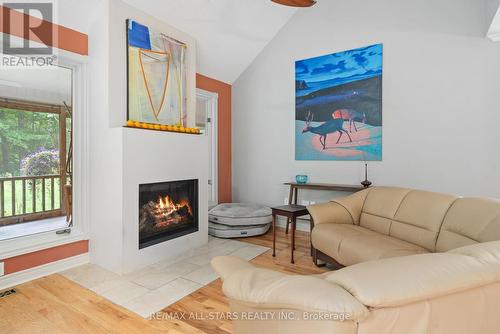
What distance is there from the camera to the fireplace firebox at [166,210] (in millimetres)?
3027

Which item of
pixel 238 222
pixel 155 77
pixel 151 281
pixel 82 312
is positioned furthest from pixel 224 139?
pixel 82 312

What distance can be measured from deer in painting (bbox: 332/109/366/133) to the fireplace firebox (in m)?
2.28

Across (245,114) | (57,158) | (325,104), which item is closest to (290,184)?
(325,104)

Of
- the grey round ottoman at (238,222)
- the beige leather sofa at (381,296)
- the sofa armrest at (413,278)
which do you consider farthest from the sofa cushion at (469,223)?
the grey round ottoman at (238,222)

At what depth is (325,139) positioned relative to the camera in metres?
4.23

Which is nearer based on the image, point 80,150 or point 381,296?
point 381,296

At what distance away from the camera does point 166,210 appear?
3299 millimetres

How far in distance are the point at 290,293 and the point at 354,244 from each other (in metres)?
1.82

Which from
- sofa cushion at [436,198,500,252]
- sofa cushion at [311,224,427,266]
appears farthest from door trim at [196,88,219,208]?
sofa cushion at [436,198,500,252]

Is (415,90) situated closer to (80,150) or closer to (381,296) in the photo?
(381,296)

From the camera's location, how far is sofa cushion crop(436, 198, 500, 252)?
190 cm

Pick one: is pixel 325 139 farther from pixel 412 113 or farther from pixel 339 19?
pixel 339 19

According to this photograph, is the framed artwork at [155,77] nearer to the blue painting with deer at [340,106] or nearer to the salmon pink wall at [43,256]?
the salmon pink wall at [43,256]

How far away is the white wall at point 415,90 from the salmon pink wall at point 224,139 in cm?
82
